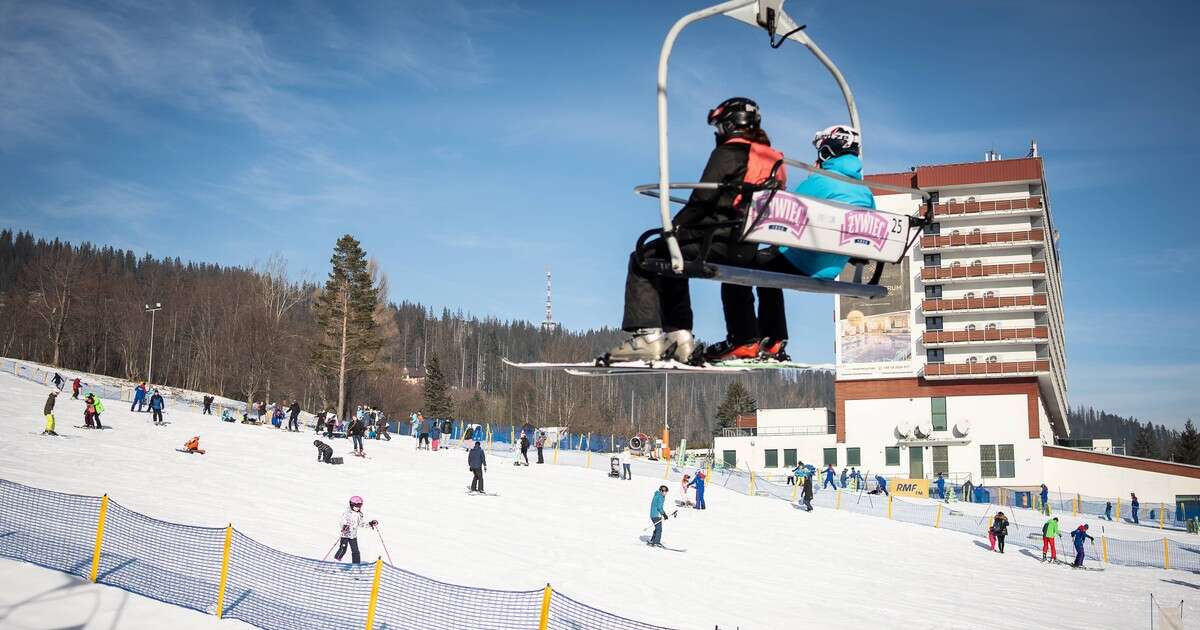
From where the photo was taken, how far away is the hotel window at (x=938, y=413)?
2608 inches

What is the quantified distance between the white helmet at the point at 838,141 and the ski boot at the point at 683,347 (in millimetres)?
1438

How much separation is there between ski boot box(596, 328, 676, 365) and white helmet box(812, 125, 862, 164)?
1552 mm

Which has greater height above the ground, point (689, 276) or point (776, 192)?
point (776, 192)

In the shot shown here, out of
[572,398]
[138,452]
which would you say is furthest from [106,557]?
[572,398]

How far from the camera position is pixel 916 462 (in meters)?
66.6

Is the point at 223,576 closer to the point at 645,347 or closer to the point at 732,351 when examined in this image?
the point at 645,347

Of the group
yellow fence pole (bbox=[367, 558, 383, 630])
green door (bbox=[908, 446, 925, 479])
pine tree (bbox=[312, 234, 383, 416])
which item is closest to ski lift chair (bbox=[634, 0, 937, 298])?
yellow fence pole (bbox=[367, 558, 383, 630])

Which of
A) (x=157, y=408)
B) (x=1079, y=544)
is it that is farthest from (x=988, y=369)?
→ (x=157, y=408)

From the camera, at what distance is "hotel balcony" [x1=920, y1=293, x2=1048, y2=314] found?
63078mm

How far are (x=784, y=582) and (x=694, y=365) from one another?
17.7 meters

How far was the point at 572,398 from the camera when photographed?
11144 centimetres

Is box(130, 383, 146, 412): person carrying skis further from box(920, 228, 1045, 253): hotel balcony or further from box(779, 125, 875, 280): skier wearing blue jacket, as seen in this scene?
box(920, 228, 1045, 253): hotel balcony

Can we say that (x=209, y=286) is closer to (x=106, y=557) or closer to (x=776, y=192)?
(x=106, y=557)

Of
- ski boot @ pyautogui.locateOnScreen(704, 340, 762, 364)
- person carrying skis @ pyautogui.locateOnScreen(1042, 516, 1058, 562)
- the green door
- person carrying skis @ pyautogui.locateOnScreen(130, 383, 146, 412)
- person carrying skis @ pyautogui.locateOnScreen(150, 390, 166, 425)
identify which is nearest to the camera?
ski boot @ pyautogui.locateOnScreen(704, 340, 762, 364)
